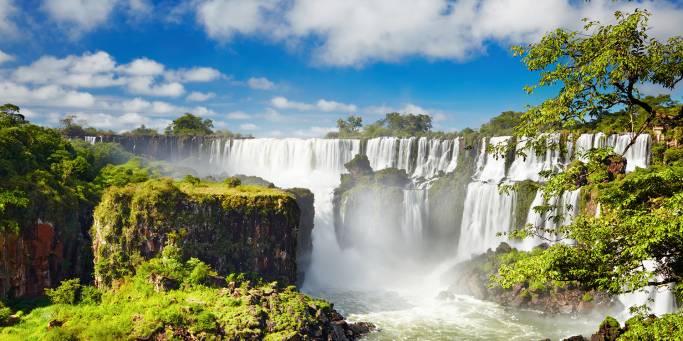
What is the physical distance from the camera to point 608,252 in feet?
30.9

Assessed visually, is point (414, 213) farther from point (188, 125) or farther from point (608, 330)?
point (188, 125)

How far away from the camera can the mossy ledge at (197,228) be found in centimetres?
2786

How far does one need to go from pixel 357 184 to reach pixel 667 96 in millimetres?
31747

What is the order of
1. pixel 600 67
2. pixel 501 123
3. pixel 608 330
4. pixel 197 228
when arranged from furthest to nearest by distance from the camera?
pixel 501 123
pixel 197 228
pixel 608 330
pixel 600 67

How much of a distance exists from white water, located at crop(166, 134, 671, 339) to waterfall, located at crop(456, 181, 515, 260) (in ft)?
0.31

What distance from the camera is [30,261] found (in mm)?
26906

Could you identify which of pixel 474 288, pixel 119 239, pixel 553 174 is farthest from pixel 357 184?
pixel 553 174

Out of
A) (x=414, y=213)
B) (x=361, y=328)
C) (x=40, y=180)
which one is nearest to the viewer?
(x=361, y=328)

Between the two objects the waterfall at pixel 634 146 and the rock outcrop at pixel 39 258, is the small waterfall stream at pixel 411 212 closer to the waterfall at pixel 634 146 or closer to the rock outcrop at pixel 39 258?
the waterfall at pixel 634 146

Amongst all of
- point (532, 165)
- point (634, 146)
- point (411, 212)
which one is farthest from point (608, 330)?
point (532, 165)

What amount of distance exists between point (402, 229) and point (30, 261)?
A: 31.6 meters

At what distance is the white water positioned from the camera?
29859 mm

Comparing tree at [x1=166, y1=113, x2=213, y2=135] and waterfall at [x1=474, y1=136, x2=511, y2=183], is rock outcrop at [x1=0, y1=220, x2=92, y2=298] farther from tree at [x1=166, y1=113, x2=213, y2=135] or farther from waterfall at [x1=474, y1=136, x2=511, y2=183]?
tree at [x1=166, y1=113, x2=213, y2=135]

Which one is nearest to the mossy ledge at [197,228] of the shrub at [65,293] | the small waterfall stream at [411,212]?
the shrub at [65,293]
